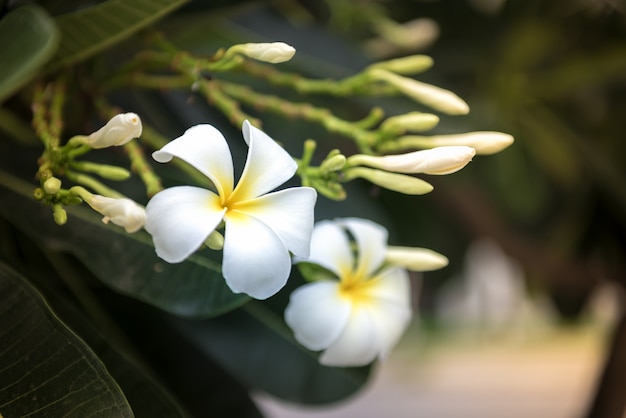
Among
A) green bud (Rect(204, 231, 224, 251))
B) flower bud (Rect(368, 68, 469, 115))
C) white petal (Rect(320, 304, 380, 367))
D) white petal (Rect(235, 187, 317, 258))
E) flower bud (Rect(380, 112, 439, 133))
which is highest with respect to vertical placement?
flower bud (Rect(368, 68, 469, 115))

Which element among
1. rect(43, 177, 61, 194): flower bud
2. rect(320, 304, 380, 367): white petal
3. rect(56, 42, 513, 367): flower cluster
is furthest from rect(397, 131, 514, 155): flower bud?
rect(43, 177, 61, 194): flower bud

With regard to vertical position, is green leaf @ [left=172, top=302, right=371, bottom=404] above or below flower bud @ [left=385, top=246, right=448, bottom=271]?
below

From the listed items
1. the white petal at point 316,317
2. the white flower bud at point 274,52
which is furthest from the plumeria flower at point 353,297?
the white flower bud at point 274,52

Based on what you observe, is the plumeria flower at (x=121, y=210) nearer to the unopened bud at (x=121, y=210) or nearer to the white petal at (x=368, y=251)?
the unopened bud at (x=121, y=210)

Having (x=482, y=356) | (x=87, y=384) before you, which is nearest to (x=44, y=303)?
(x=87, y=384)

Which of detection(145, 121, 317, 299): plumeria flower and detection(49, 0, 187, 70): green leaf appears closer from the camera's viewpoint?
detection(145, 121, 317, 299): plumeria flower

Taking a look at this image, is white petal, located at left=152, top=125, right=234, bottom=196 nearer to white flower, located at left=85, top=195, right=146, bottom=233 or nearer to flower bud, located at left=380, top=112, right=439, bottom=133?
white flower, located at left=85, top=195, right=146, bottom=233

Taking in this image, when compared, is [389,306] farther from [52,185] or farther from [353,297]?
[52,185]
